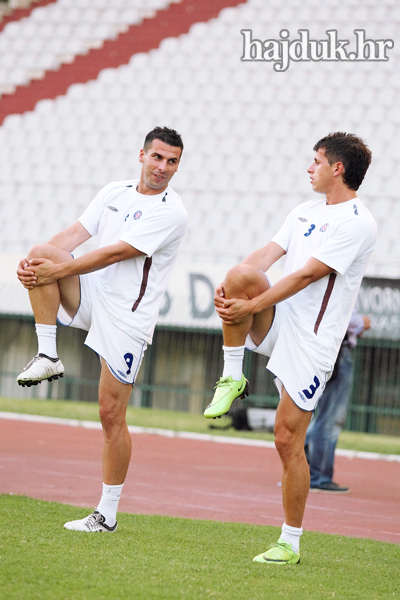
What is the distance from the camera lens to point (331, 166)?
5.02 meters

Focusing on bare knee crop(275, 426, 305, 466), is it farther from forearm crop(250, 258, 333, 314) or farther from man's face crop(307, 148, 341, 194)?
man's face crop(307, 148, 341, 194)

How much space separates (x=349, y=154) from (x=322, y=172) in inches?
7.1

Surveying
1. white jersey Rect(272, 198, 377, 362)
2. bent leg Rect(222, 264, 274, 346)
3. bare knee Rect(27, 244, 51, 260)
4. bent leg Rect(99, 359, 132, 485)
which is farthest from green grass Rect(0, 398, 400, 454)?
bare knee Rect(27, 244, 51, 260)

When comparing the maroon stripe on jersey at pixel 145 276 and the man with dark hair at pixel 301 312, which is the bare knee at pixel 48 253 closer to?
the maroon stripe on jersey at pixel 145 276

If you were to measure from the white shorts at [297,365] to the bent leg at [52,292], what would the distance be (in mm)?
1252

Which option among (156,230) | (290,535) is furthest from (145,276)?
(290,535)

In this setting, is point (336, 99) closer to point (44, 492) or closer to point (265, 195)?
point (265, 195)

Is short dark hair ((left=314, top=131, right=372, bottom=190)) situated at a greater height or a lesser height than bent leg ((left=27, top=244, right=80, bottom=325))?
greater

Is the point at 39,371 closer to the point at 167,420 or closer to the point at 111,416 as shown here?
the point at 111,416

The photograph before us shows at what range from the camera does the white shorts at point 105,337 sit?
5.37 meters

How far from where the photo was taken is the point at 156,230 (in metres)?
5.36

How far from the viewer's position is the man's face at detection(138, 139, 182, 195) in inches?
214

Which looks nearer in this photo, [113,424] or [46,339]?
[46,339]

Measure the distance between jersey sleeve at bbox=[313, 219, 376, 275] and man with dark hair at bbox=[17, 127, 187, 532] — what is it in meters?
1.09
